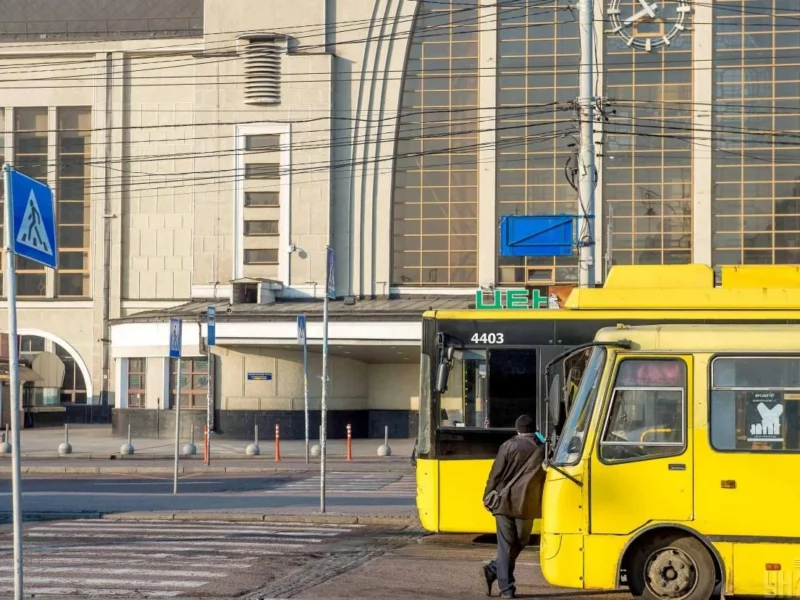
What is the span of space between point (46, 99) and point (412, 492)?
130 feet

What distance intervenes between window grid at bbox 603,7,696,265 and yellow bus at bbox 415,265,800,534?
1375 inches

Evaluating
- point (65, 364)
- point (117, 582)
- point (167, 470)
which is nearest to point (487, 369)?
point (117, 582)

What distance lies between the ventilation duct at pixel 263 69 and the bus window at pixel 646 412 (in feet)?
135

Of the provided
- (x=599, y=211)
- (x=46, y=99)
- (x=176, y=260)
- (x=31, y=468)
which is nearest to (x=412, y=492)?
(x=31, y=468)

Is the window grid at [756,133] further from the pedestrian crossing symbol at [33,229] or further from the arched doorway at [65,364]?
the pedestrian crossing symbol at [33,229]

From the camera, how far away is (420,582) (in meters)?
13.3

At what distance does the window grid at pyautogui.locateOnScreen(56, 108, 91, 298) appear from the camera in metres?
58.5

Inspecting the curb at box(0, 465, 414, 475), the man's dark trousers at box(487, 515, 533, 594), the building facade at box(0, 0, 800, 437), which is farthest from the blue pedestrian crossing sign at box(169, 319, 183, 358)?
the building facade at box(0, 0, 800, 437)

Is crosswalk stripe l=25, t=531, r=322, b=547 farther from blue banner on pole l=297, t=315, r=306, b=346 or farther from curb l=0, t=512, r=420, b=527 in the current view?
blue banner on pole l=297, t=315, r=306, b=346

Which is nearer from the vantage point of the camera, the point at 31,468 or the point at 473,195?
the point at 31,468

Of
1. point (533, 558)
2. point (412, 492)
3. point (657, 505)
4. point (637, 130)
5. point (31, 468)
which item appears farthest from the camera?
point (637, 130)

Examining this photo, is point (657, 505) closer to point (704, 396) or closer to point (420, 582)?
point (704, 396)

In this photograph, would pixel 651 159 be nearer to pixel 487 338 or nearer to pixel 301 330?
pixel 301 330

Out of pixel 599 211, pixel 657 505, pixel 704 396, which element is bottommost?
pixel 657 505
